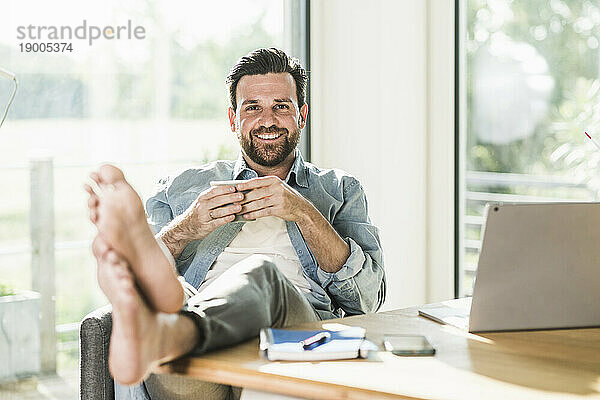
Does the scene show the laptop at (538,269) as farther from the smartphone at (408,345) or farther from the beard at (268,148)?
the beard at (268,148)

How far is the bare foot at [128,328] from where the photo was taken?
1.37m

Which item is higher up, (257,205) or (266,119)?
(266,119)

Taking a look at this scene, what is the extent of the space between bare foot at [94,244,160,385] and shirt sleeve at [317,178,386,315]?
39.6 inches

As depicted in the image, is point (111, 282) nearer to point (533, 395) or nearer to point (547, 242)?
point (533, 395)

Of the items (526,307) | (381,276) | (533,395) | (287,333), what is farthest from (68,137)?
(533,395)

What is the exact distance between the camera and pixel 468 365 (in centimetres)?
146

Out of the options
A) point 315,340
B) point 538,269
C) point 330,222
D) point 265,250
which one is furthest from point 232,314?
point 330,222

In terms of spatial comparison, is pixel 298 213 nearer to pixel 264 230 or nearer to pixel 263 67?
pixel 264 230

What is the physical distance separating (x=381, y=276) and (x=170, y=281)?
112 centimetres

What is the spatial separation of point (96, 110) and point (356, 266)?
1.18 metres

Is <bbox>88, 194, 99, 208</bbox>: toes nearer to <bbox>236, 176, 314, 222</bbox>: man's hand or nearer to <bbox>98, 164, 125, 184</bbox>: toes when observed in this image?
<bbox>98, 164, 125, 184</bbox>: toes

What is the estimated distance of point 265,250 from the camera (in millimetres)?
2477

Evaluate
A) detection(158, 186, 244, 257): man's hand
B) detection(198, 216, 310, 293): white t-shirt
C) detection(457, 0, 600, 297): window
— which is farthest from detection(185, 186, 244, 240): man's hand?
detection(457, 0, 600, 297): window

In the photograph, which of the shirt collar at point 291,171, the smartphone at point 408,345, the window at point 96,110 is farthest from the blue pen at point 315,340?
the window at point 96,110
